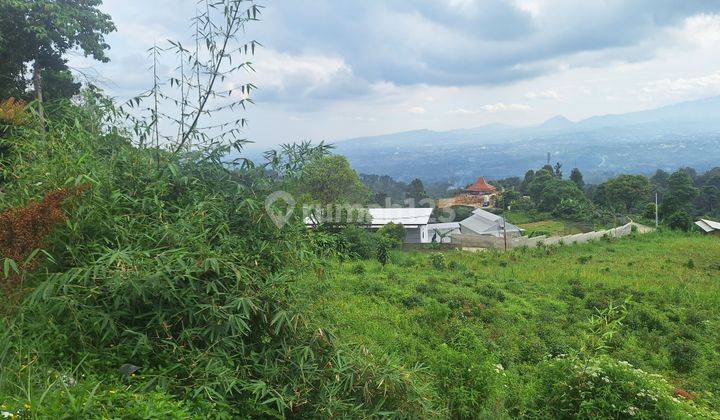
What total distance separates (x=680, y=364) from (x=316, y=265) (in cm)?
531

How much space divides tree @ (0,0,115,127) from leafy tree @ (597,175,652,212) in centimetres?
3256

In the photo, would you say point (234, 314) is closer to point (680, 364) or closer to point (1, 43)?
point (680, 364)

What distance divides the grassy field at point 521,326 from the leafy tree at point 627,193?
23.0 metres

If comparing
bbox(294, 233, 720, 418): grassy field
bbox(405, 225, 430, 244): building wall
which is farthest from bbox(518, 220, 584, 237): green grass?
bbox(294, 233, 720, 418): grassy field

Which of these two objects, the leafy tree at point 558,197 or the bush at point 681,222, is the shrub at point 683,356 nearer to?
the bush at point 681,222

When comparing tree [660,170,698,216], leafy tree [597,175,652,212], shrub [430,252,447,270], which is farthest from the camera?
leafy tree [597,175,652,212]

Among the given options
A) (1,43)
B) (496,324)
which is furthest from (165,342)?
(1,43)

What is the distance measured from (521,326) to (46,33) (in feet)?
35.0

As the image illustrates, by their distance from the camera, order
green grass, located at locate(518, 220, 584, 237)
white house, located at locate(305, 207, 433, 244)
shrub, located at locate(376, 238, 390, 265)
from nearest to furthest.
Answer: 1. shrub, located at locate(376, 238, 390, 265)
2. white house, located at locate(305, 207, 433, 244)
3. green grass, located at locate(518, 220, 584, 237)

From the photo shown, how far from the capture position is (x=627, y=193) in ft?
105

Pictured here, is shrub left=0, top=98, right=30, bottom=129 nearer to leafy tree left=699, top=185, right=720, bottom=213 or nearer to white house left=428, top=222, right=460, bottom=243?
white house left=428, top=222, right=460, bottom=243

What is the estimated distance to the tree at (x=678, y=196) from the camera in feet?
85.9

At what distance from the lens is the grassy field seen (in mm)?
3658

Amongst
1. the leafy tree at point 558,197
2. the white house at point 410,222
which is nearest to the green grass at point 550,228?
the leafy tree at point 558,197
